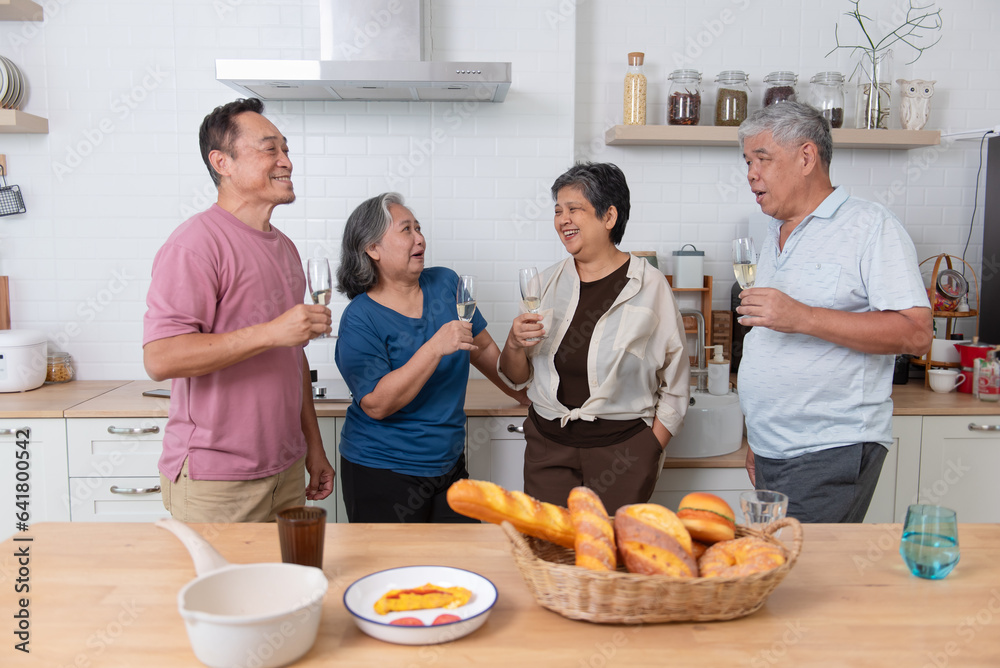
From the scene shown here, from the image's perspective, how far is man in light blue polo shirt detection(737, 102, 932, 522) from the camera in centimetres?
186

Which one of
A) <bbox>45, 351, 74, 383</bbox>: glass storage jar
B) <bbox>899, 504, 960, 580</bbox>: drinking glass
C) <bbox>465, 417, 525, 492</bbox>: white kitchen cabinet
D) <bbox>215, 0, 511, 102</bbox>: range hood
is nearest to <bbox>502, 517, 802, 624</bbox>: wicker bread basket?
<bbox>899, 504, 960, 580</bbox>: drinking glass

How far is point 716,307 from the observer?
12.1ft

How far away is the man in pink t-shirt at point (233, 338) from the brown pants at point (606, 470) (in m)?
0.73

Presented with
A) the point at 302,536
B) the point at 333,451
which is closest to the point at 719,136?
the point at 333,451

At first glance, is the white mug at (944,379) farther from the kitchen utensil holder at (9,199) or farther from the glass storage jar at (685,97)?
the kitchen utensil holder at (9,199)

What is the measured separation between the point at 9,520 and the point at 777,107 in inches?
119

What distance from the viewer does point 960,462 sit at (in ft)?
9.75

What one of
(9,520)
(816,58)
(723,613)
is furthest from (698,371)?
(9,520)

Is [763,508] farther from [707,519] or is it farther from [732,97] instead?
[732,97]

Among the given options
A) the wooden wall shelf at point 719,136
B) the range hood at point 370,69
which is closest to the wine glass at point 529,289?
the range hood at point 370,69

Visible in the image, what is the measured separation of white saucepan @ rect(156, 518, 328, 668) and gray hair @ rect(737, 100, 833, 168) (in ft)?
5.34

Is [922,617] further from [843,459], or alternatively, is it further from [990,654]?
[843,459]

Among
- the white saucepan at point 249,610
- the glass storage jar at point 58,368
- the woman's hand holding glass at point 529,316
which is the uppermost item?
the woman's hand holding glass at point 529,316

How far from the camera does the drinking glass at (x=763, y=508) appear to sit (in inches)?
52.8
